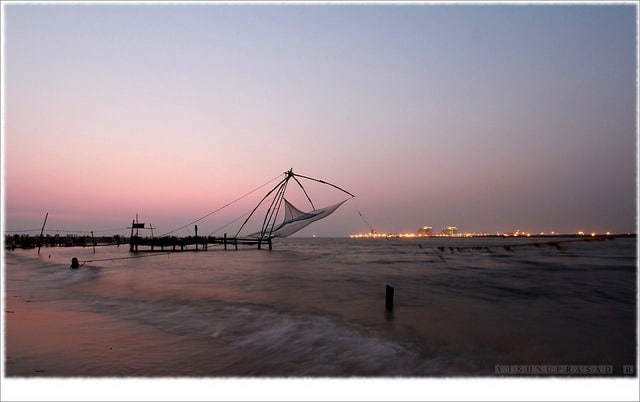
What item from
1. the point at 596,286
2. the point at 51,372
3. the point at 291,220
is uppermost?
the point at 291,220

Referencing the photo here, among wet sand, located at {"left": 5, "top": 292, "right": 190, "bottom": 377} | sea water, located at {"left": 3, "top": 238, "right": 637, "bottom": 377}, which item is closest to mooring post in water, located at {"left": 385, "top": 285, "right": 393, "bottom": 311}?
sea water, located at {"left": 3, "top": 238, "right": 637, "bottom": 377}

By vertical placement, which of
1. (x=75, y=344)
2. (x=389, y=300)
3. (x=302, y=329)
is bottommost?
(x=302, y=329)

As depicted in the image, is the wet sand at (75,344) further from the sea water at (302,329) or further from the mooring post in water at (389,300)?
the mooring post in water at (389,300)

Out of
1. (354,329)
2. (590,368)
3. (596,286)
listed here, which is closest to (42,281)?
(354,329)

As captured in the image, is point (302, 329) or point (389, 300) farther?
point (389, 300)

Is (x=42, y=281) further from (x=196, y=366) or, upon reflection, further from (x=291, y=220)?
(x=291, y=220)

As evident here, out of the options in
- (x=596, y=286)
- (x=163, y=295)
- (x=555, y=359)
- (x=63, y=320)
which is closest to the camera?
(x=555, y=359)

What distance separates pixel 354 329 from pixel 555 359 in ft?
12.8

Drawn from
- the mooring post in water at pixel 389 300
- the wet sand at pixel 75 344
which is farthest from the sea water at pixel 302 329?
the mooring post in water at pixel 389 300

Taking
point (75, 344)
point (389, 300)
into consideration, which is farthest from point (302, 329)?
point (75, 344)

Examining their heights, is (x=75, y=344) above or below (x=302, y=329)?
above

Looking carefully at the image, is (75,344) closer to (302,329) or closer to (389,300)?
(302,329)

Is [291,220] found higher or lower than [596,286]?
higher

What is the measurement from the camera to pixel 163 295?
42.2 ft
